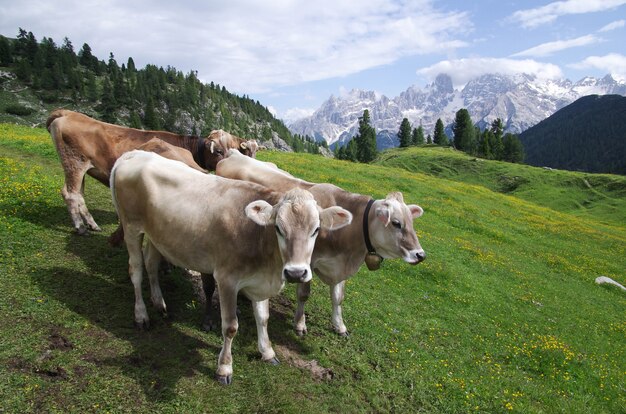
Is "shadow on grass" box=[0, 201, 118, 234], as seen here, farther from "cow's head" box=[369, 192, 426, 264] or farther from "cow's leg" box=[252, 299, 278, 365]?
"cow's head" box=[369, 192, 426, 264]

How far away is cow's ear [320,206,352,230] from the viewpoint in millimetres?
6898

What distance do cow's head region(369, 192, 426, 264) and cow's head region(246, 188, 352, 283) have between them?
2.59 metres

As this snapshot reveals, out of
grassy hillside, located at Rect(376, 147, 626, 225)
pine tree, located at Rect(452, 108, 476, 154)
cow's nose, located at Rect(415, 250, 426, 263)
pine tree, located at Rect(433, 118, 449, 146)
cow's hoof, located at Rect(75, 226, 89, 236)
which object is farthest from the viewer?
pine tree, located at Rect(433, 118, 449, 146)

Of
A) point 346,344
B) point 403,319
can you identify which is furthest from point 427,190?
point 346,344

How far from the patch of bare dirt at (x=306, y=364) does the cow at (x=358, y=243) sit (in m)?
0.89

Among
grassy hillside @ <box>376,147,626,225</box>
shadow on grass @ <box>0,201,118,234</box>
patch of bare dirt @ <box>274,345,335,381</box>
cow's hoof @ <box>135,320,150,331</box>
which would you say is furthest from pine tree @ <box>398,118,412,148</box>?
cow's hoof @ <box>135,320,150,331</box>

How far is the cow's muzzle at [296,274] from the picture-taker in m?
5.89

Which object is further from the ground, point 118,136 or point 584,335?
point 118,136

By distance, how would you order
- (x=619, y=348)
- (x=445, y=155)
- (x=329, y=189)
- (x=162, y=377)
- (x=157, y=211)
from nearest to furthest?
1. (x=162, y=377)
2. (x=157, y=211)
3. (x=329, y=189)
4. (x=619, y=348)
5. (x=445, y=155)

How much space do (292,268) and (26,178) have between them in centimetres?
1380

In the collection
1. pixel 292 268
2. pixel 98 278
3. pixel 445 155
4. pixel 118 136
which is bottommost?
pixel 445 155

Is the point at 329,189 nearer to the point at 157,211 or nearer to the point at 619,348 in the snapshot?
the point at 157,211

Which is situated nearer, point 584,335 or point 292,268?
point 292,268

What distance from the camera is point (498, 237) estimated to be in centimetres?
2816
